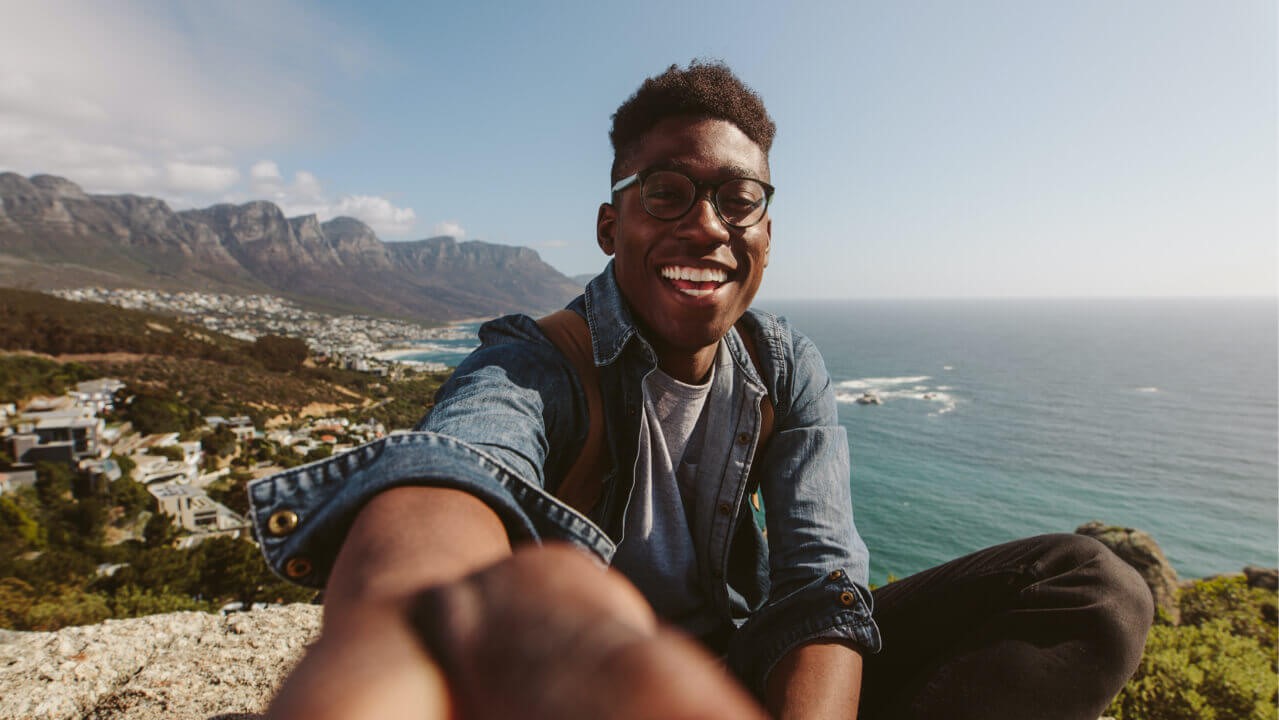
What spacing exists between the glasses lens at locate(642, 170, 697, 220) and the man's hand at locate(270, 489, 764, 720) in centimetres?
159

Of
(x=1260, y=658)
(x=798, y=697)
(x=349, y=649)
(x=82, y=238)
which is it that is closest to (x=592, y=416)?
(x=798, y=697)

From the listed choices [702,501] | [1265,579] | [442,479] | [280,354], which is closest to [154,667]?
[702,501]

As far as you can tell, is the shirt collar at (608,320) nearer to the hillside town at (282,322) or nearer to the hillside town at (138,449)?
the hillside town at (138,449)

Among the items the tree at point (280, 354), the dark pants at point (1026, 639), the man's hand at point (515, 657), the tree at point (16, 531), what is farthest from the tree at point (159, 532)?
the tree at point (280, 354)

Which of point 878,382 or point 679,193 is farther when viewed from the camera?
point 878,382

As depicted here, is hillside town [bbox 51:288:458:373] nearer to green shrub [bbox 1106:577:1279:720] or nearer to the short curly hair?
green shrub [bbox 1106:577:1279:720]

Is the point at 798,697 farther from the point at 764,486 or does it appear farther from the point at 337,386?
the point at 337,386

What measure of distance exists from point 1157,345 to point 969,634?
14208cm

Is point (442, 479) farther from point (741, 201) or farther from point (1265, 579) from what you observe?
point (1265, 579)

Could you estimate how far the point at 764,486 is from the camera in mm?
2275

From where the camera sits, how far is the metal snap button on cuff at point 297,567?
96cm

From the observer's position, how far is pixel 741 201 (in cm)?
204

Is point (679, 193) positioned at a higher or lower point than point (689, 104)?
lower

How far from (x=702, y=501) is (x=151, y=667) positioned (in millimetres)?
2941
